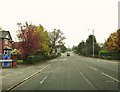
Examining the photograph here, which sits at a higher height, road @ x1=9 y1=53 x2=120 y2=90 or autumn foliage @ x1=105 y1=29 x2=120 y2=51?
autumn foliage @ x1=105 y1=29 x2=120 y2=51

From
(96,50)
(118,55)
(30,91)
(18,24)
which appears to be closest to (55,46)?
(96,50)

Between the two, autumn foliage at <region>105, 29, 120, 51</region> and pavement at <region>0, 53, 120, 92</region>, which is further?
autumn foliage at <region>105, 29, 120, 51</region>

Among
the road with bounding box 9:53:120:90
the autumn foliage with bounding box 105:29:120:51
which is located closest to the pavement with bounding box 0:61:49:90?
the road with bounding box 9:53:120:90

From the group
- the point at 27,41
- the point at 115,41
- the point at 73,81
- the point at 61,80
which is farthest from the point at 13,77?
the point at 115,41

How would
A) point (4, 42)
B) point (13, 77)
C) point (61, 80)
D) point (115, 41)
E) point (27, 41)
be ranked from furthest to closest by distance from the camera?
point (115, 41) → point (4, 42) → point (27, 41) → point (13, 77) → point (61, 80)

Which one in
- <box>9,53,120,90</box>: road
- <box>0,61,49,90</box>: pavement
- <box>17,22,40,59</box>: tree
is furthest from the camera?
<box>17,22,40,59</box>: tree

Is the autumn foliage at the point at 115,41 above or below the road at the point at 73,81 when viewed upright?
above

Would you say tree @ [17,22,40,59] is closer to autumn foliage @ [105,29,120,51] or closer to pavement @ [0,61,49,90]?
pavement @ [0,61,49,90]

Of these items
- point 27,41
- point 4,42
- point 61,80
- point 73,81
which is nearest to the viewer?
point 73,81

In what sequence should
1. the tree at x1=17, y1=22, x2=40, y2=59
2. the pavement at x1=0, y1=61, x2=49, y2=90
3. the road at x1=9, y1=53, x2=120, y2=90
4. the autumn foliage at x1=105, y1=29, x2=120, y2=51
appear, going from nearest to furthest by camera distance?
the road at x1=9, y1=53, x2=120, y2=90 → the pavement at x1=0, y1=61, x2=49, y2=90 → the tree at x1=17, y1=22, x2=40, y2=59 → the autumn foliage at x1=105, y1=29, x2=120, y2=51

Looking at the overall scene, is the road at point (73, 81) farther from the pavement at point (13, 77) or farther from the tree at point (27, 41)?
the tree at point (27, 41)

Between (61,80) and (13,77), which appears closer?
(61,80)

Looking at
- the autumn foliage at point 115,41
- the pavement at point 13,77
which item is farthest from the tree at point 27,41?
the autumn foliage at point 115,41

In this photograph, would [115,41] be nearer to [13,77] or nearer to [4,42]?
[4,42]
